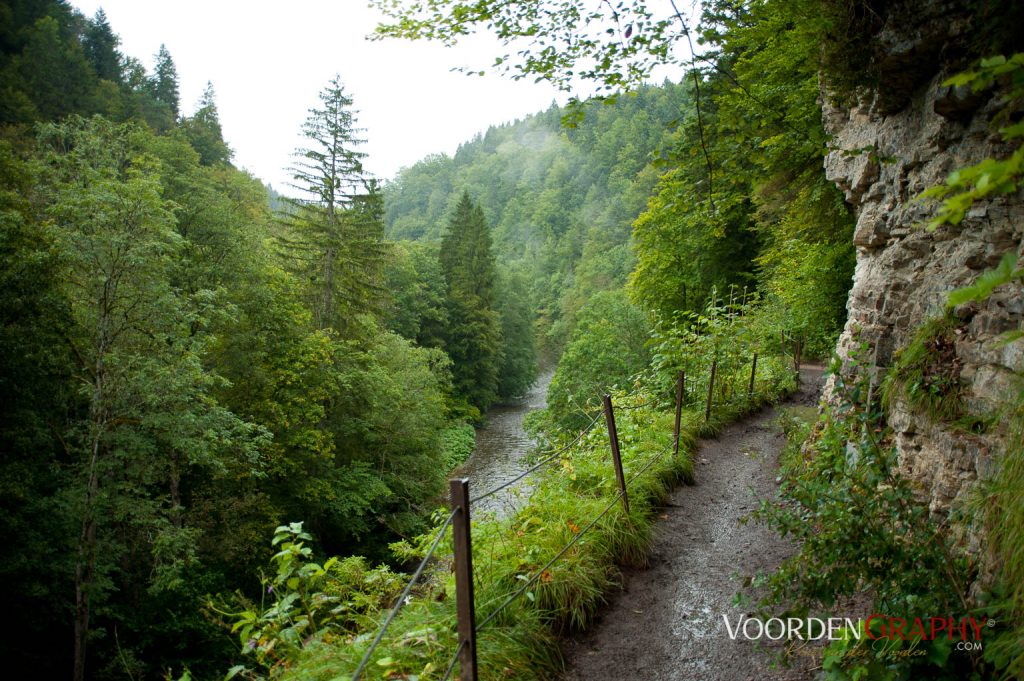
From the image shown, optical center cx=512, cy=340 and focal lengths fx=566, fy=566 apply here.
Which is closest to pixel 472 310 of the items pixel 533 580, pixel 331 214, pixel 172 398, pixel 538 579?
pixel 331 214

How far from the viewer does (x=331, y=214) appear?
20.9m

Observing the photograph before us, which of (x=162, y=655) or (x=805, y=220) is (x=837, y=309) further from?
(x=162, y=655)

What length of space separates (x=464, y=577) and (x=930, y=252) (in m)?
3.85

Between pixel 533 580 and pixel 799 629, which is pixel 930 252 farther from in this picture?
pixel 533 580

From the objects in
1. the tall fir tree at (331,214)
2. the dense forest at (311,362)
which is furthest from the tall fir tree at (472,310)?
the tall fir tree at (331,214)

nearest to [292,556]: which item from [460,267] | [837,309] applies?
[837,309]

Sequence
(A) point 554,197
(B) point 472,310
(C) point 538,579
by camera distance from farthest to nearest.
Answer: (A) point 554,197 < (B) point 472,310 < (C) point 538,579

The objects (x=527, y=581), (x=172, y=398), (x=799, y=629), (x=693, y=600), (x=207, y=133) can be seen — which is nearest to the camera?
(x=799, y=629)

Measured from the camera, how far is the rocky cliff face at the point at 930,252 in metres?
3.04

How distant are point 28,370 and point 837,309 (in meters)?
16.2

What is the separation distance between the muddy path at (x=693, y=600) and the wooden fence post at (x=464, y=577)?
3.41 ft

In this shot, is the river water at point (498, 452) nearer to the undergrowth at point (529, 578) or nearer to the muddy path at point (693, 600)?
the undergrowth at point (529, 578)

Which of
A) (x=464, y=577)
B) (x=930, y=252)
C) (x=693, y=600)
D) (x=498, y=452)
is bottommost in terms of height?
(x=498, y=452)

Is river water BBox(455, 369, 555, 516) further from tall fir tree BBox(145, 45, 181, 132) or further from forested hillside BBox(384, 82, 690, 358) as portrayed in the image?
tall fir tree BBox(145, 45, 181, 132)
